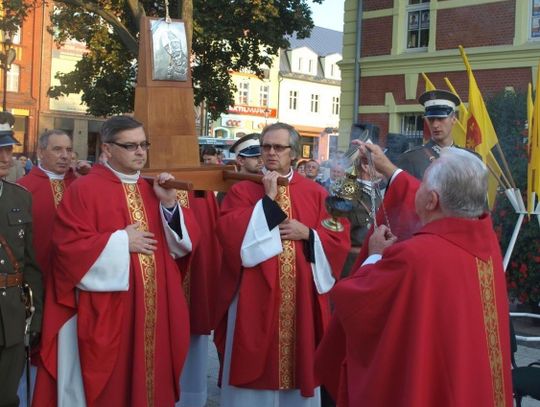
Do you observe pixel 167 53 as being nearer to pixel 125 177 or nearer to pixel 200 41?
pixel 125 177

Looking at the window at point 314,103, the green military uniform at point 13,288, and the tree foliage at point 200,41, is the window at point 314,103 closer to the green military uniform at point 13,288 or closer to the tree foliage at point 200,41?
the tree foliage at point 200,41

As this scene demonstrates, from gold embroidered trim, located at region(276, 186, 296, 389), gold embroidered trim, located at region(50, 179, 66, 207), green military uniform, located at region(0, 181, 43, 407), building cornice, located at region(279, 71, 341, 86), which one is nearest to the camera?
green military uniform, located at region(0, 181, 43, 407)

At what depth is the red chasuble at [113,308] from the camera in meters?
4.06

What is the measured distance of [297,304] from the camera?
14.9ft

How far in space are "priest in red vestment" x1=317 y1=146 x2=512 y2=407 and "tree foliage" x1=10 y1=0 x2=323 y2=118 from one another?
14045mm

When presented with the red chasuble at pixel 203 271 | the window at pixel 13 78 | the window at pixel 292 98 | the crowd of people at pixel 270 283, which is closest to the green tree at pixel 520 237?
the crowd of people at pixel 270 283

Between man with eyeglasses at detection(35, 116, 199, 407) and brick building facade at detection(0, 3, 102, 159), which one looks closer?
man with eyeglasses at detection(35, 116, 199, 407)

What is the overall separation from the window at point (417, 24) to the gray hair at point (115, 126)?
15164 mm

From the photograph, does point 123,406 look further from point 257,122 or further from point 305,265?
point 257,122

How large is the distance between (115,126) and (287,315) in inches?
59.9

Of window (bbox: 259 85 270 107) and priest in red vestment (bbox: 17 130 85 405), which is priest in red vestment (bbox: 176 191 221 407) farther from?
window (bbox: 259 85 270 107)

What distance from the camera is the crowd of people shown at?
2809 millimetres

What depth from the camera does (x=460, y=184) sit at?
2.74 m

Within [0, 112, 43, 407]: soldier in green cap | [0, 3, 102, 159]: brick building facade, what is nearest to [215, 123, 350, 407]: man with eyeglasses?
[0, 112, 43, 407]: soldier in green cap
